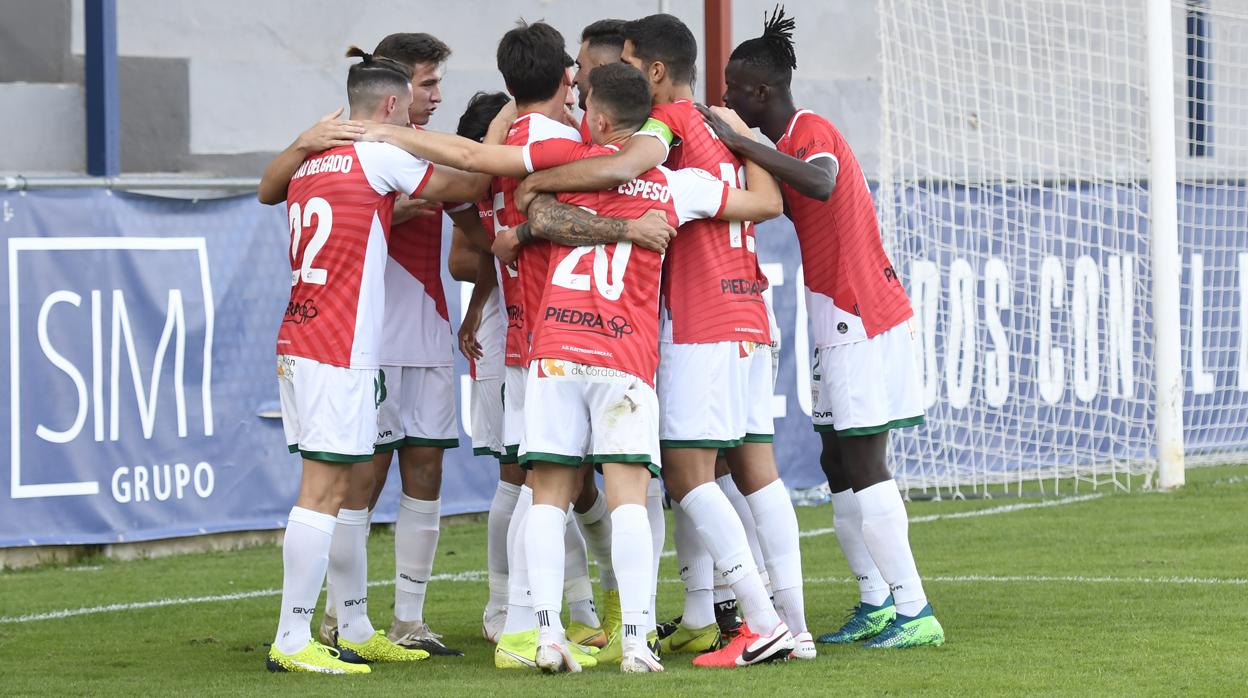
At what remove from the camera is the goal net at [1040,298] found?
1189 centimetres

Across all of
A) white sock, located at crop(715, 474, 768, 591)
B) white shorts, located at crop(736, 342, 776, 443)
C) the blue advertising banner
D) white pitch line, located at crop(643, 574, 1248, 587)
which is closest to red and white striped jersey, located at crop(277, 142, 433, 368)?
white shorts, located at crop(736, 342, 776, 443)

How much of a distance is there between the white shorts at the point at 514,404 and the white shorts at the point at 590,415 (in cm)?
58

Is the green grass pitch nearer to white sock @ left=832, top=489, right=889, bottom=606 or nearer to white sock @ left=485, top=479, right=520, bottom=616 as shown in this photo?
white sock @ left=485, top=479, right=520, bottom=616

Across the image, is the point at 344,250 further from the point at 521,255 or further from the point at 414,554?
the point at 414,554

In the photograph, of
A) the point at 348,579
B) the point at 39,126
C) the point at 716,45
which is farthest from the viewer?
the point at 39,126

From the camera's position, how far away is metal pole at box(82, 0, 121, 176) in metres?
9.68

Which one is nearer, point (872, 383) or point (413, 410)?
point (872, 383)

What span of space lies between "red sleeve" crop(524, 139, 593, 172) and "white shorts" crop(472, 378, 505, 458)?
1.19 m

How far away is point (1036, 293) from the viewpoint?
12375mm

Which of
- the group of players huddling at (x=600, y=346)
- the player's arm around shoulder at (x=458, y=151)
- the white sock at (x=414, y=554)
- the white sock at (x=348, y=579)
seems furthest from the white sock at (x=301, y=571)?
the player's arm around shoulder at (x=458, y=151)

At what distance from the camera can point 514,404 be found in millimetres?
6023

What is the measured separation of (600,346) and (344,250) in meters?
0.95

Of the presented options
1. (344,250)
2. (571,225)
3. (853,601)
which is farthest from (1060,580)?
(344,250)

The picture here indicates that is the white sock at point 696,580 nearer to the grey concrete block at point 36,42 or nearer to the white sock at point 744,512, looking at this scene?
the white sock at point 744,512
